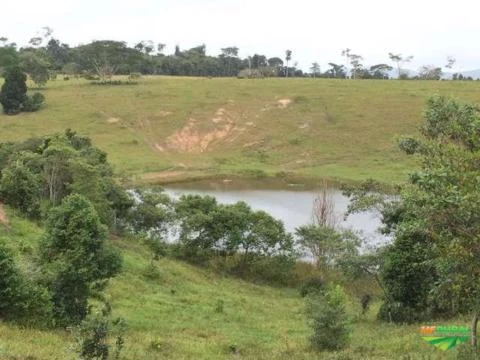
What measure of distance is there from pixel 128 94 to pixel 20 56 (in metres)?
25.1

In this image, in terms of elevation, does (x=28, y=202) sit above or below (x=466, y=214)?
below

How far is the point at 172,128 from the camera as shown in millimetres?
76938

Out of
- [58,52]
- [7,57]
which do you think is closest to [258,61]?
[58,52]

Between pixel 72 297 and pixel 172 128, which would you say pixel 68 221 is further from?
pixel 172 128

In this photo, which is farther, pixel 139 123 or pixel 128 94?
pixel 128 94

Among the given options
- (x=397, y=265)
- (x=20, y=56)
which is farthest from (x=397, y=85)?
(x=397, y=265)

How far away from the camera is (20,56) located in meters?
101

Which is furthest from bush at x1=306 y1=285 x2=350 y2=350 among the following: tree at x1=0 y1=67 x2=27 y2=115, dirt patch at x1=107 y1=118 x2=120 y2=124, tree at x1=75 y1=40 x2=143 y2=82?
tree at x1=75 y1=40 x2=143 y2=82

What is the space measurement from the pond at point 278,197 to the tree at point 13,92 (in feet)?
107

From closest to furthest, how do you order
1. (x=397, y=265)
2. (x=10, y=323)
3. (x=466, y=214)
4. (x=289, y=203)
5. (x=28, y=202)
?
(x=466, y=214), (x=10, y=323), (x=397, y=265), (x=28, y=202), (x=289, y=203)

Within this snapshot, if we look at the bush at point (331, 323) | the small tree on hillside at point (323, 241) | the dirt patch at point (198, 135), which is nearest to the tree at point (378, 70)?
the dirt patch at point (198, 135)

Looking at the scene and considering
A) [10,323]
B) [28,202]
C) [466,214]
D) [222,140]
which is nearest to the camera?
[466,214]

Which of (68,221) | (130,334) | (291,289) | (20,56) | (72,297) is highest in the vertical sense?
(20,56)

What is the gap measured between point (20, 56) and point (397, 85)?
60.9 meters
